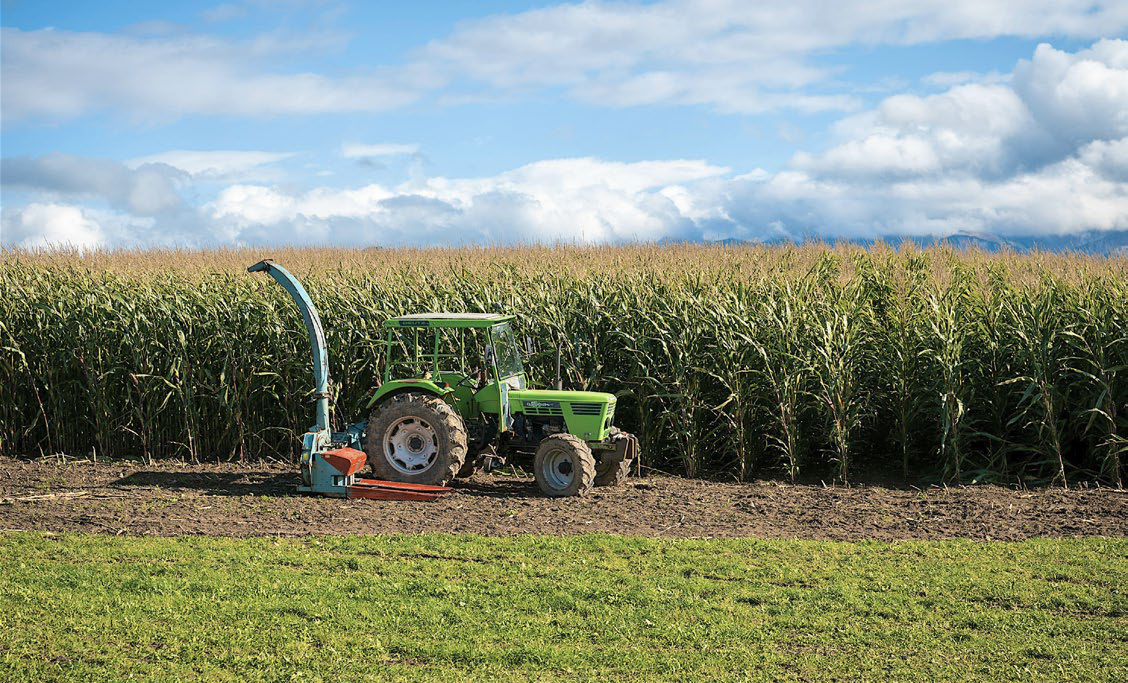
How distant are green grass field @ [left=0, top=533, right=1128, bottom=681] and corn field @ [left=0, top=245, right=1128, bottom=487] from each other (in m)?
2.91

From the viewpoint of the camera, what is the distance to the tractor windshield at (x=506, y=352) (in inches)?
427

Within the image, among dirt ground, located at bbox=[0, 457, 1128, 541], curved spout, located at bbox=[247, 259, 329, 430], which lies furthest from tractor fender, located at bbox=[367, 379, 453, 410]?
dirt ground, located at bbox=[0, 457, 1128, 541]

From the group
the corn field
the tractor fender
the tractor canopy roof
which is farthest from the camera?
the corn field

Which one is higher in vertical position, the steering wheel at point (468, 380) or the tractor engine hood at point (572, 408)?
the steering wheel at point (468, 380)

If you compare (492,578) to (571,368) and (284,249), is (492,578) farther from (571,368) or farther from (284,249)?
(284,249)

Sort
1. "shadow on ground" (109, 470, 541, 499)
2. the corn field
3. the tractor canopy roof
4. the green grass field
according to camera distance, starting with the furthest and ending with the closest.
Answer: the corn field
"shadow on ground" (109, 470, 541, 499)
the tractor canopy roof
the green grass field

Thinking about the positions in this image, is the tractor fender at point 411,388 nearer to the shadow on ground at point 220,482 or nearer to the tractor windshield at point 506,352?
the tractor windshield at point 506,352

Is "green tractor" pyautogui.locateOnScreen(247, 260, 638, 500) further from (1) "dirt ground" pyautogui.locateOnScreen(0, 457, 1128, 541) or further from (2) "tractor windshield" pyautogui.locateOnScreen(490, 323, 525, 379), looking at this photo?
(1) "dirt ground" pyautogui.locateOnScreen(0, 457, 1128, 541)

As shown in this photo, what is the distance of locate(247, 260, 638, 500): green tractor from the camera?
10483mm

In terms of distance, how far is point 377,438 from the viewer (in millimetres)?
10695

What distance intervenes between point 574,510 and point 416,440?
75.5 inches

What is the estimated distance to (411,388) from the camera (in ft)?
35.3

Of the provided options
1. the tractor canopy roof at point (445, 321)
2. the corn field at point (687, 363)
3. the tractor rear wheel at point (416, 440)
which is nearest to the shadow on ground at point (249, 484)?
the tractor rear wheel at point (416, 440)

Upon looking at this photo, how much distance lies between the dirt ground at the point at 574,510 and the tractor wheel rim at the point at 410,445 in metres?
0.47
